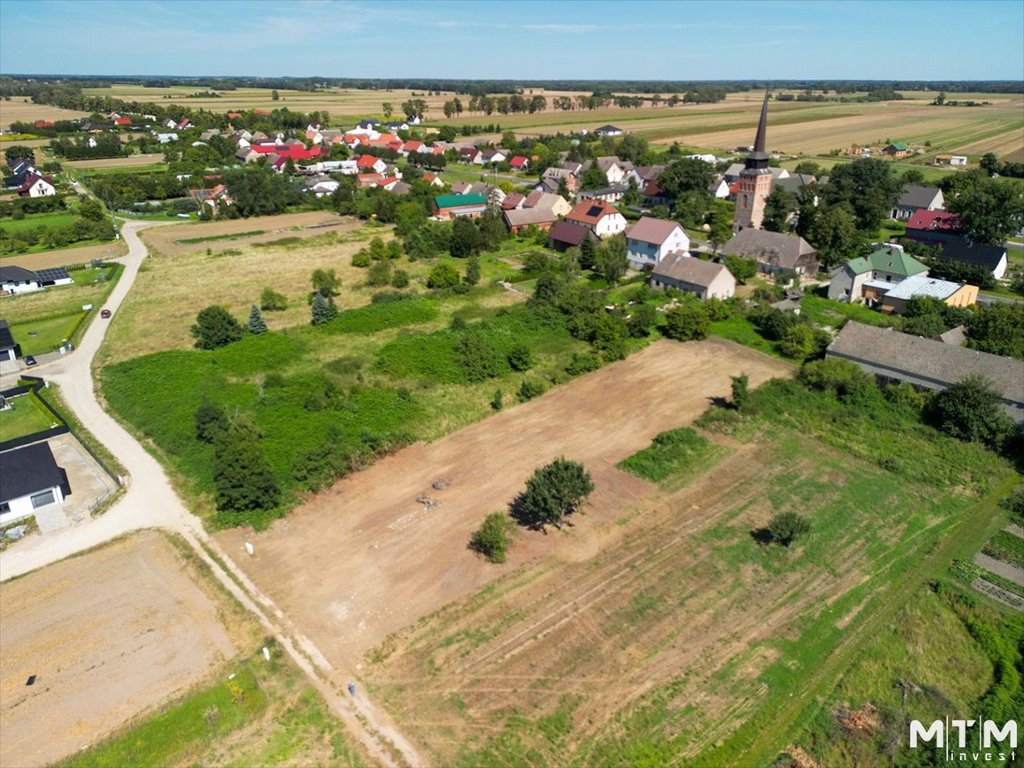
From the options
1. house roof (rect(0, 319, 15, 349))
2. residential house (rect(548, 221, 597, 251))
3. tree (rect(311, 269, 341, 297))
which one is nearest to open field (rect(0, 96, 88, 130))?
house roof (rect(0, 319, 15, 349))

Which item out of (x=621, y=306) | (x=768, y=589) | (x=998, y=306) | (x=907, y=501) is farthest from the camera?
(x=621, y=306)

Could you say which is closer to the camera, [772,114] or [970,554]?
[970,554]

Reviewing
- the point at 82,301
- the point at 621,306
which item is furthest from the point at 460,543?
the point at 82,301

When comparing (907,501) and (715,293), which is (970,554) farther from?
(715,293)

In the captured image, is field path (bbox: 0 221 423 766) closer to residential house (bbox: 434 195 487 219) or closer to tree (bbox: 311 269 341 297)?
tree (bbox: 311 269 341 297)

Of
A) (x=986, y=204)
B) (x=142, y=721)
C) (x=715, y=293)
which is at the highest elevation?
(x=986, y=204)

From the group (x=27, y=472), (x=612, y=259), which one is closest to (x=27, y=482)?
(x=27, y=472)
